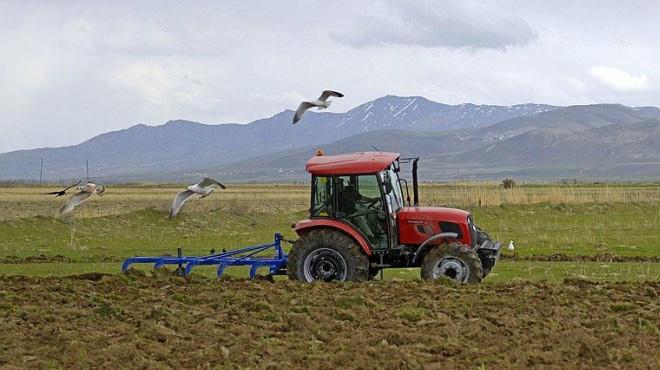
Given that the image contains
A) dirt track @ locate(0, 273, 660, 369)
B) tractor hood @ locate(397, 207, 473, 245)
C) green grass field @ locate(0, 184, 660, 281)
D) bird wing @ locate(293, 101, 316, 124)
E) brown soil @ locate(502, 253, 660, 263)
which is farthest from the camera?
brown soil @ locate(502, 253, 660, 263)

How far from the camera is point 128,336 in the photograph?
43.0ft

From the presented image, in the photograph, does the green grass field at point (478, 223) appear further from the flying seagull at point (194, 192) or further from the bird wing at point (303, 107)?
the bird wing at point (303, 107)

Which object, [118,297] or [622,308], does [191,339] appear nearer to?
[118,297]

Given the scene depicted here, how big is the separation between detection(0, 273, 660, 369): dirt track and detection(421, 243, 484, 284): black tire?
1.64ft

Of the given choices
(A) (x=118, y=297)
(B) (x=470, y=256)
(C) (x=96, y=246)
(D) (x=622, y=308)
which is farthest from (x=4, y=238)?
(D) (x=622, y=308)

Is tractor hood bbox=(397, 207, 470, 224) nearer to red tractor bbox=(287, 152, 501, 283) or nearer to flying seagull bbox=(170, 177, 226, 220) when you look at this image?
red tractor bbox=(287, 152, 501, 283)

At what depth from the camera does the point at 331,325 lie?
44.5ft

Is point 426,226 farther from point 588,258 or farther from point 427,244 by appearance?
point 588,258

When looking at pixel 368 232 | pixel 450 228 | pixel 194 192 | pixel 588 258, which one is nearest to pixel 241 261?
pixel 368 232

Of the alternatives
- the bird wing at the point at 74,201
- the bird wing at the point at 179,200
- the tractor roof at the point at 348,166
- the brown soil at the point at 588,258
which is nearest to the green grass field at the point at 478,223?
the brown soil at the point at 588,258

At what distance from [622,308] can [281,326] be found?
485 cm

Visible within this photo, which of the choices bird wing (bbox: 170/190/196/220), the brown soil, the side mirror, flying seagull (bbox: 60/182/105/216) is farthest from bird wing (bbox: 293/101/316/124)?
the brown soil

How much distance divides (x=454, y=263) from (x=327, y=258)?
2178 mm

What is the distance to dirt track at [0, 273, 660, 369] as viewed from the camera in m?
11.5
